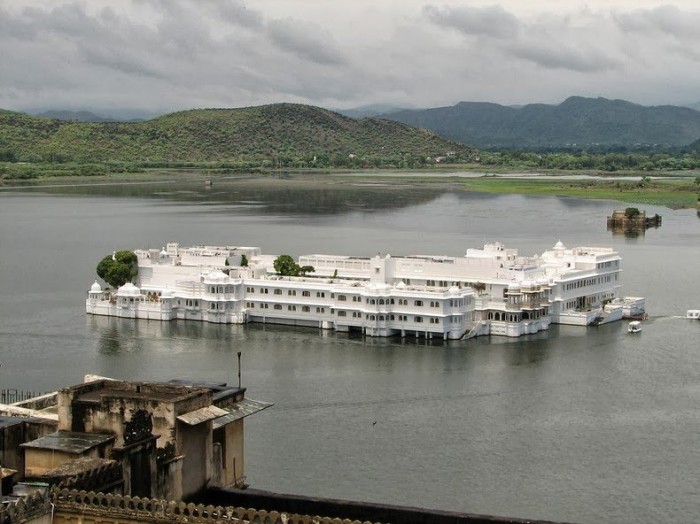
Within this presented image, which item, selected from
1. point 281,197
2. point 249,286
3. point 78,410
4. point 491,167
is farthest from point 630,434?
point 491,167

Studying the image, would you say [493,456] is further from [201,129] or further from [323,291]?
[201,129]

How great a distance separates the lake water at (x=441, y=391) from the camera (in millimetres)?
20156

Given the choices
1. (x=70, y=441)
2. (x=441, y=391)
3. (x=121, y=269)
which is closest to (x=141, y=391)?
(x=70, y=441)

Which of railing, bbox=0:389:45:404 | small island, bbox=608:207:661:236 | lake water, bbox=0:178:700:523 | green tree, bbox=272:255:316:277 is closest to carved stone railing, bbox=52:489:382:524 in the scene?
lake water, bbox=0:178:700:523

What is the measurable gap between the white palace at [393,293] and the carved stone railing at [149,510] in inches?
887

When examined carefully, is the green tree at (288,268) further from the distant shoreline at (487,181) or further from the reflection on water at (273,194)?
the distant shoreline at (487,181)

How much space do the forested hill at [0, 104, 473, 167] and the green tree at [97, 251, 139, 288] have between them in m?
112

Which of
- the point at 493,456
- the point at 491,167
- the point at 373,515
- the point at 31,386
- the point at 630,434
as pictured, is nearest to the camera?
the point at 373,515

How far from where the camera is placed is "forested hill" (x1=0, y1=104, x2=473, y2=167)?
159750mm

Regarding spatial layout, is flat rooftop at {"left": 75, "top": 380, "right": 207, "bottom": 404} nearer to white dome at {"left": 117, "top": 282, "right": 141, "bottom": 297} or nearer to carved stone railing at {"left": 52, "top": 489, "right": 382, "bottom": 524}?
carved stone railing at {"left": 52, "top": 489, "right": 382, "bottom": 524}

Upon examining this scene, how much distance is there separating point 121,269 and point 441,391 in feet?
51.5

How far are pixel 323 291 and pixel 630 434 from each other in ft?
46.4

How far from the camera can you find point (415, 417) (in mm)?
25000

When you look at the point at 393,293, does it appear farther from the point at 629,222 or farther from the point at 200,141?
the point at 200,141
